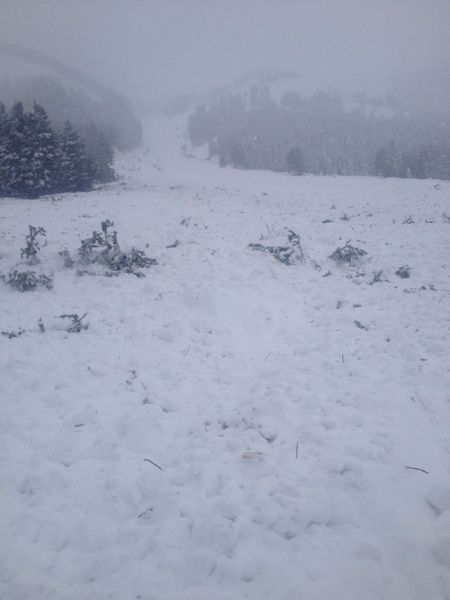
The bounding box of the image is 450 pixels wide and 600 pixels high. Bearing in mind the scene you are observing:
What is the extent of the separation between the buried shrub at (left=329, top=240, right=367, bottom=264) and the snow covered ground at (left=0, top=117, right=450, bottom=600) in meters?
1.55

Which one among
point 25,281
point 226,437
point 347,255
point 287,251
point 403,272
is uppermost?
point 287,251

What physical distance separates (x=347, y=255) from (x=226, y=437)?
1121cm

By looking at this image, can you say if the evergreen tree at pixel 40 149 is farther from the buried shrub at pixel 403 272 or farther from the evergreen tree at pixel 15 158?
the buried shrub at pixel 403 272

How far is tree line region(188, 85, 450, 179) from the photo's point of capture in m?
68.1

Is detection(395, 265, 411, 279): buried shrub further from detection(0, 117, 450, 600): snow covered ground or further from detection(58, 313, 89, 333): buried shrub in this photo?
detection(58, 313, 89, 333): buried shrub

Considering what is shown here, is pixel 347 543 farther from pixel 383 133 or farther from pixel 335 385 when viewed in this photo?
pixel 383 133

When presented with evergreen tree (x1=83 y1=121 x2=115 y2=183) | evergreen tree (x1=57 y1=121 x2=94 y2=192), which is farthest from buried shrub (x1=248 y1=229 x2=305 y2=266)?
evergreen tree (x1=83 y1=121 x2=115 y2=183)

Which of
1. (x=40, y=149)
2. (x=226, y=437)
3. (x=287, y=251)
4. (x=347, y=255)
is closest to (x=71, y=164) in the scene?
(x=40, y=149)

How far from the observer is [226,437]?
6.22m

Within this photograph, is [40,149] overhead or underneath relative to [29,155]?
overhead

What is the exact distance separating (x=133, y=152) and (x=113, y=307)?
101289 mm

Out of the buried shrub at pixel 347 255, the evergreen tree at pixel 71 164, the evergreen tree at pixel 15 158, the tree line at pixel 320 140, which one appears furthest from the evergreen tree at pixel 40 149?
the tree line at pixel 320 140

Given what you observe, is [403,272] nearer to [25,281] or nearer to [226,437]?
[226,437]

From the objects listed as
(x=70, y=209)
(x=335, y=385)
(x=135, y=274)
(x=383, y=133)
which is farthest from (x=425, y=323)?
(x=383, y=133)
